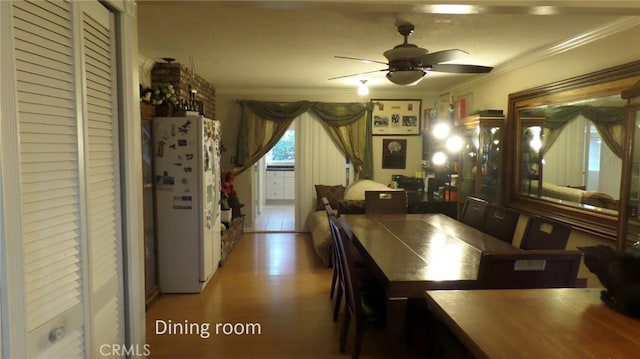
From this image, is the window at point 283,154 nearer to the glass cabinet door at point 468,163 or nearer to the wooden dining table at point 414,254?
the glass cabinet door at point 468,163

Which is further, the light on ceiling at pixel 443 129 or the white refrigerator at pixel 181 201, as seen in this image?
the light on ceiling at pixel 443 129

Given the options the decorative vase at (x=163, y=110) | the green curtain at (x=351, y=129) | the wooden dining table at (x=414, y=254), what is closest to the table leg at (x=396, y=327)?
the wooden dining table at (x=414, y=254)

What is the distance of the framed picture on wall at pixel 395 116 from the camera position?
20.7 ft

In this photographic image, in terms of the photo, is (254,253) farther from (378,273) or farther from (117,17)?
(117,17)

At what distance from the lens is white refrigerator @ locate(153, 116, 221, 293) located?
11.9ft

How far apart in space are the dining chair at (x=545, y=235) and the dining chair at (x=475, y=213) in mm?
676

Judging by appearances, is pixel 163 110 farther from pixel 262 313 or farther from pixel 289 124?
pixel 289 124

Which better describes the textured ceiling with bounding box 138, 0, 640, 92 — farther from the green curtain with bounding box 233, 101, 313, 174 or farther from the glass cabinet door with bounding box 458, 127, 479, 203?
the green curtain with bounding box 233, 101, 313, 174

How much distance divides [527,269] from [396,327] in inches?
28.4

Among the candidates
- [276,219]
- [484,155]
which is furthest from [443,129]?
[276,219]

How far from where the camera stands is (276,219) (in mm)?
7406

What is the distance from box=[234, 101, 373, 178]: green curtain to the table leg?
14.3 feet

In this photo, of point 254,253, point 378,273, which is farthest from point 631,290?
point 254,253

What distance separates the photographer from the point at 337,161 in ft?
20.9
